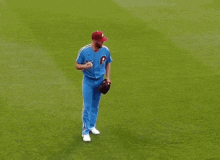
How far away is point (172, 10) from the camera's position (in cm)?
1538

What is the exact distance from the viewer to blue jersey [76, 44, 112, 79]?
6.91m

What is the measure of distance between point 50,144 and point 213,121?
299 centimetres

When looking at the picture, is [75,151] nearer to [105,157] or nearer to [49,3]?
[105,157]

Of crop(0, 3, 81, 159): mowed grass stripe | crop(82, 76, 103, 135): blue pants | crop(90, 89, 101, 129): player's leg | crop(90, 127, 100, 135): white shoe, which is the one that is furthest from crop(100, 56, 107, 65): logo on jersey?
crop(0, 3, 81, 159): mowed grass stripe

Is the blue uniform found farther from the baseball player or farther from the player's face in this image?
the player's face

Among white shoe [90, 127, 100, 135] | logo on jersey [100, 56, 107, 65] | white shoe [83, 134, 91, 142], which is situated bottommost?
white shoe [83, 134, 91, 142]

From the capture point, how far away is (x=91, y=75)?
703cm

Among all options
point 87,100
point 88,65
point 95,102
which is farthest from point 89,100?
point 88,65

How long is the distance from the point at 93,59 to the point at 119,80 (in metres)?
3.12

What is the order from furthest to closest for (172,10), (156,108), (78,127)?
(172,10)
(156,108)
(78,127)

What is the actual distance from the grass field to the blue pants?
1.13 ft

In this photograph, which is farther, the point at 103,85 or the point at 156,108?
the point at 156,108

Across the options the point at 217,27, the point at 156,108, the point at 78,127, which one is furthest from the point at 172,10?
A: the point at 78,127

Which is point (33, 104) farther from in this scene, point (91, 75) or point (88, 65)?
point (88, 65)
